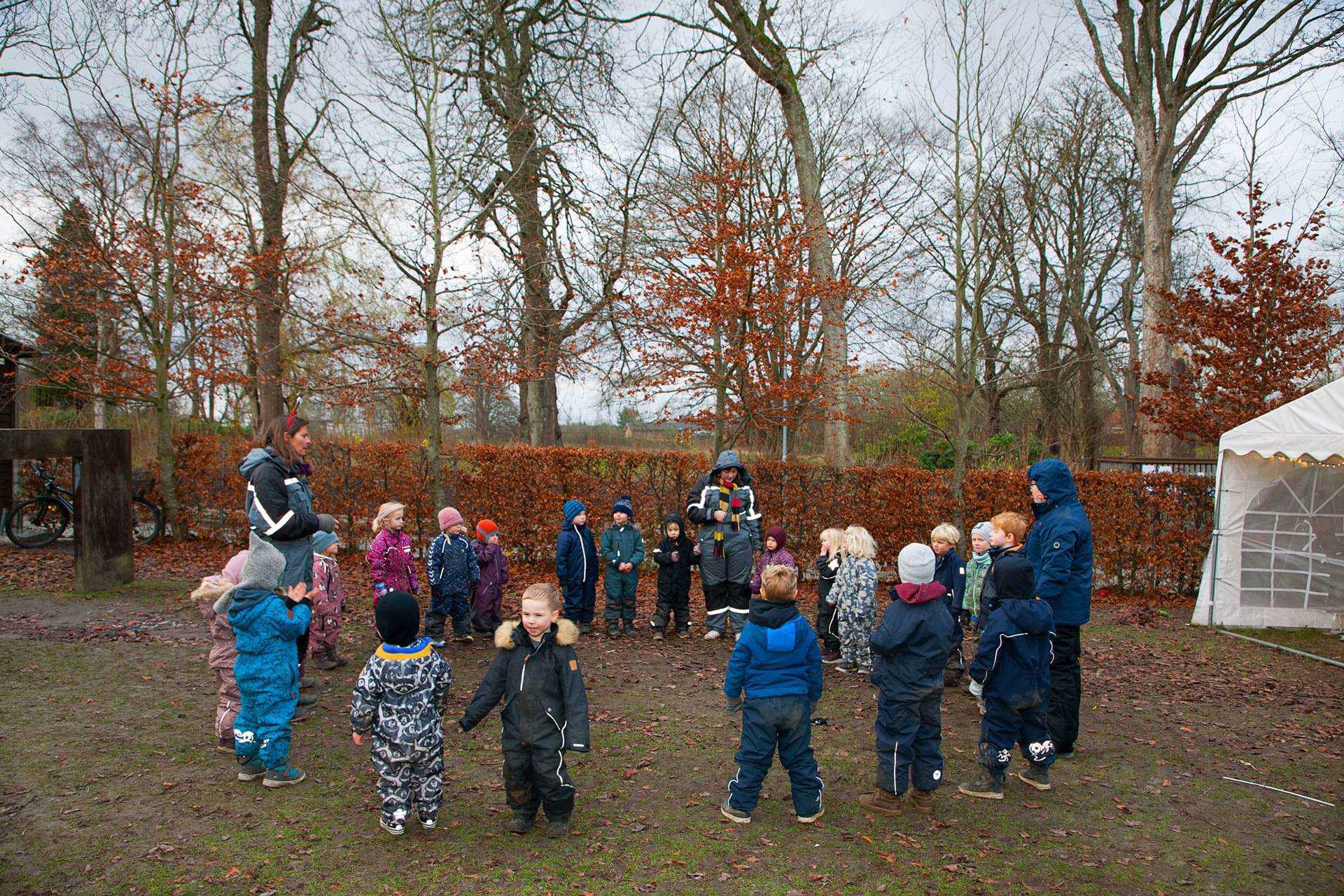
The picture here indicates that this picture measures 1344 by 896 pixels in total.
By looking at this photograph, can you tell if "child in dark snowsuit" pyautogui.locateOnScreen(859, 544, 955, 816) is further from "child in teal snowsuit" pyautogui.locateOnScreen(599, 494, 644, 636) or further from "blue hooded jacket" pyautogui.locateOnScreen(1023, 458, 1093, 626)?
"child in teal snowsuit" pyautogui.locateOnScreen(599, 494, 644, 636)

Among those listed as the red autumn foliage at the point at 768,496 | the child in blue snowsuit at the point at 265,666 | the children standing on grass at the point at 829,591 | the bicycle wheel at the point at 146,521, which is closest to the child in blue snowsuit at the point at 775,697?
the child in blue snowsuit at the point at 265,666

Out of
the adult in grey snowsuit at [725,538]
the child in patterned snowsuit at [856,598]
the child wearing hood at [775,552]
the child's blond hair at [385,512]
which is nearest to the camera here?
the child's blond hair at [385,512]

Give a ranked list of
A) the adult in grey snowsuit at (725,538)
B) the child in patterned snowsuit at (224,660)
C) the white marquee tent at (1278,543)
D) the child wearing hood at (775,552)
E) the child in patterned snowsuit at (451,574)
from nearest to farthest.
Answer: the child in patterned snowsuit at (224,660) < the child in patterned snowsuit at (451,574) < the child wearing hood at (775,552) < the adult in grey snowsuit at (725,538) < the white marquee tent at (1278,543)

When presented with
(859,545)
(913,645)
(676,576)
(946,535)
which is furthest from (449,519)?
(913,645)

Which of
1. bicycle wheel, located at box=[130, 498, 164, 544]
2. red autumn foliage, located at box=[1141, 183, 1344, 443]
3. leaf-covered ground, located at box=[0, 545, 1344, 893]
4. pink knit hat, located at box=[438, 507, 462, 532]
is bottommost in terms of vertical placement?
leaf-covered ground, located at box=[0, 545, 1344, 893]

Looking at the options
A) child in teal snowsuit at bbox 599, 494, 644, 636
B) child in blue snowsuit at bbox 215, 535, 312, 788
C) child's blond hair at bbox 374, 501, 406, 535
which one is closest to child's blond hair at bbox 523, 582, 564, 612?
child in blue snowsuit at bbox 215, 535, 312, 788

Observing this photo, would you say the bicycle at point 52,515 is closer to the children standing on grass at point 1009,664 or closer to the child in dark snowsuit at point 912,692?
the child in dark snowsuit at point 912,692

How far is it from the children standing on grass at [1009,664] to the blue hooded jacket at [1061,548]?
0.49m

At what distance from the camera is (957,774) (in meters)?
5.28

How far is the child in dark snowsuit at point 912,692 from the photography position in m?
4.65

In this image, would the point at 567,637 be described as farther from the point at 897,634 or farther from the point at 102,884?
the point at 102,884

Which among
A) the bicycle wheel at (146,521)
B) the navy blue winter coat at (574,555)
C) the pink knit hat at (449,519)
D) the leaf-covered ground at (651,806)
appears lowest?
the leaf-covered ground at (651,806)

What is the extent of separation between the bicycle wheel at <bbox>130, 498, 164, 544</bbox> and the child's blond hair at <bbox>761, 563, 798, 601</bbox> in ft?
40.1

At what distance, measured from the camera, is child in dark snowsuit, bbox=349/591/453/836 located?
13.6 ft
